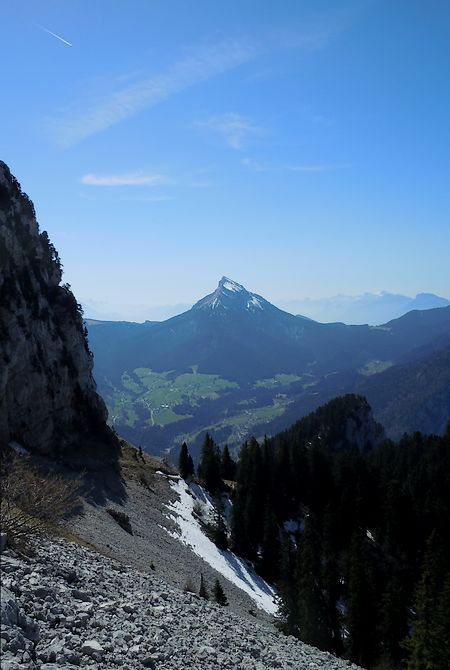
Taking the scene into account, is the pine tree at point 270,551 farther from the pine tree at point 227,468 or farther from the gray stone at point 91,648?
the gray stone at point 91,648

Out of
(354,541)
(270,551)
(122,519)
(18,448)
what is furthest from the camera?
(270,551)

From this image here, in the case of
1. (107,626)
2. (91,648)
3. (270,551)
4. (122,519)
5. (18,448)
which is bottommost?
(270,551)

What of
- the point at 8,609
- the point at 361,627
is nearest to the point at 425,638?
the point at 361,627

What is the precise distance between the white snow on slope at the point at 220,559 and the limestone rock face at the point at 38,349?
1523 centimetres

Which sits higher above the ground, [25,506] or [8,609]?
[25,506]

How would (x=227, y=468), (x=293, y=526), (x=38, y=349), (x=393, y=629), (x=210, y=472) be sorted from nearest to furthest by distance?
(x=393, y=629) < (x=38, y=349) < (x=293, y=526) < (x=210, y=472) < (x=227, y=468)

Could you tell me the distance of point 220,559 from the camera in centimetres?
6044

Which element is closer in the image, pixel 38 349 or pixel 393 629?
pixel 393 629

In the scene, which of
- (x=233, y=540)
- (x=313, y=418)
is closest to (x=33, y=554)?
(x=233, y=540)

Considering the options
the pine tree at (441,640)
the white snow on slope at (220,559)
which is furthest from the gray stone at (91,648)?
the white snow on slope at (220,559)

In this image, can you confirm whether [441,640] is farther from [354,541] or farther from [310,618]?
[354,541]

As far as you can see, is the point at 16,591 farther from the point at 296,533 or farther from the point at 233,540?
the point at 296,533

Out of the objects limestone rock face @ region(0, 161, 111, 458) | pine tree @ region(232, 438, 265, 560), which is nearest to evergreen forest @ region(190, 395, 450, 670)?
pine tree @ region(232, 438, 265, 560)

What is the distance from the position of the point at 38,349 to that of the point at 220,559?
33921 mm
